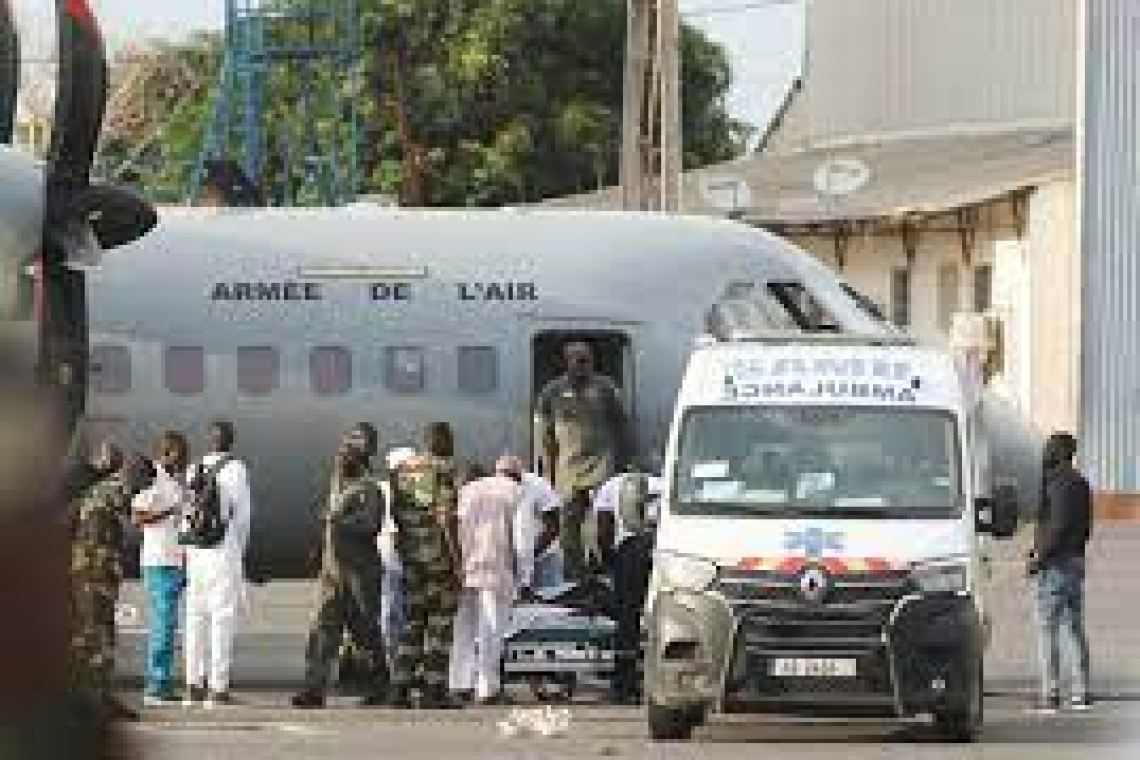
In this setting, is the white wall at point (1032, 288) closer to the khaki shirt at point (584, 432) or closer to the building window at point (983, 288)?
the building window at point (983, 288)

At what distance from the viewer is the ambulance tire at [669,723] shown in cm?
1698

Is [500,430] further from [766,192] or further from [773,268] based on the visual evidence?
[766,192]

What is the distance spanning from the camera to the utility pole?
3762 centimetres

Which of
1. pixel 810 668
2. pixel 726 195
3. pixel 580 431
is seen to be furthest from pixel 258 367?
pixel 726 195

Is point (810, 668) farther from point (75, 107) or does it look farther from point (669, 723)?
point (75, 107)

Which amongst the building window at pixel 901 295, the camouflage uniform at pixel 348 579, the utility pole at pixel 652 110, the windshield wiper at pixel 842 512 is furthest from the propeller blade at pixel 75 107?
the building window at pixel 901 295

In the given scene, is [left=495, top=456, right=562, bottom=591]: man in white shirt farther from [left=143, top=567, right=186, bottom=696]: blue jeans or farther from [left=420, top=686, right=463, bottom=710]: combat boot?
[left=143, top=567, right=186, bottom=696]: blue jeans

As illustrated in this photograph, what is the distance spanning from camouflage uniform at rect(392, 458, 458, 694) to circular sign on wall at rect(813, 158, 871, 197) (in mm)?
35426

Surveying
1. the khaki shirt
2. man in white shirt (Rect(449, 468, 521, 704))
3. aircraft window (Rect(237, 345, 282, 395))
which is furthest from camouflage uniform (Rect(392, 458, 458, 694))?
aircraft window (Rect(237, 345, 282, 395))

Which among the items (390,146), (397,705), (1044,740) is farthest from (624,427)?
(390,146)

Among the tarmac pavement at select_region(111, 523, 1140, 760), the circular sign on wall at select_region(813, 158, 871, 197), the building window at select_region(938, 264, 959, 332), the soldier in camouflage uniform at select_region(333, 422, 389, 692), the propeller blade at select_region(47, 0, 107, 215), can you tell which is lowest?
the tarmac pavement at select_region(111, 523, 1140, 760)

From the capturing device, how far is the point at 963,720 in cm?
1694

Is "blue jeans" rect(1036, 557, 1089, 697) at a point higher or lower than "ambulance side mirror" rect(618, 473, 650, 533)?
lower

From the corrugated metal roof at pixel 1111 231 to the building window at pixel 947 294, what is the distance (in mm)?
14394
